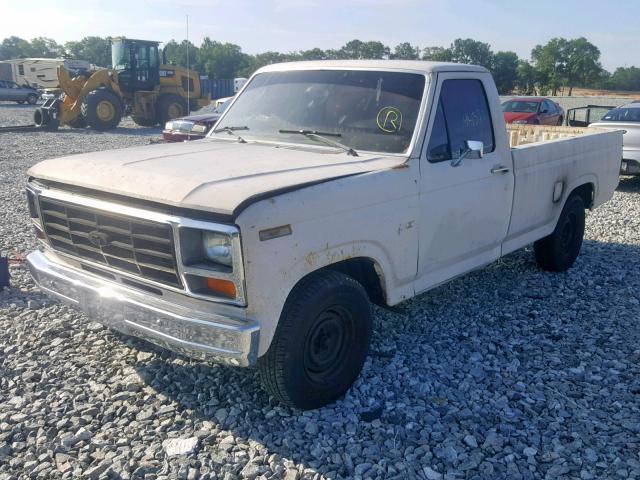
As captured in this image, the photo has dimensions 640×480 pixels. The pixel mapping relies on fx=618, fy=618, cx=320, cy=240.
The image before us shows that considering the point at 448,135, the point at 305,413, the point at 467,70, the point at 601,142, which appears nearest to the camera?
the point at 305,413

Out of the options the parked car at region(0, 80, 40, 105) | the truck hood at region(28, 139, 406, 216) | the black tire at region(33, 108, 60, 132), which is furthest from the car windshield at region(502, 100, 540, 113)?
the parked car at region(0, 80, 40, 105)

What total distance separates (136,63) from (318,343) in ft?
72.9

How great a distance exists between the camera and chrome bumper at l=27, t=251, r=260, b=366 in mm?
3053

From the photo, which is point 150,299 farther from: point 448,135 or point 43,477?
point 448,135

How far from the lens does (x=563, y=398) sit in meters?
3.91

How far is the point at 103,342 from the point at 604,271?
5.01m

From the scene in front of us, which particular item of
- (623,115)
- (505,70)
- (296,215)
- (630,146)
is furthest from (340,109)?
(505,70)

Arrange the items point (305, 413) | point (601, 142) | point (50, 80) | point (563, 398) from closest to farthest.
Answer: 1. point (305, 413)
2. point (563, 398)
3. point (601, 142)
4. point (50, 80)

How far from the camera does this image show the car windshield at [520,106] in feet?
57.6

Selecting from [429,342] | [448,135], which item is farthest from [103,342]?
[448,135]

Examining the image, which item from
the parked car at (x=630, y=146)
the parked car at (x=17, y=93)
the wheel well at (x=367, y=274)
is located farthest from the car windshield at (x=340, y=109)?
the parked car at (x=17, y=93)

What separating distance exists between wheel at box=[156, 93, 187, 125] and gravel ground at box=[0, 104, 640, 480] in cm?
1954

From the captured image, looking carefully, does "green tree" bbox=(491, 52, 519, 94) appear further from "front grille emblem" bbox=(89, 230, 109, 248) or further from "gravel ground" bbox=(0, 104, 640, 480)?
"front grille emblem" bbox=(89, 230, 109, 248)

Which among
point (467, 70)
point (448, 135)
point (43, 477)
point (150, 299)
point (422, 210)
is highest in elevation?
point (467, 70)
